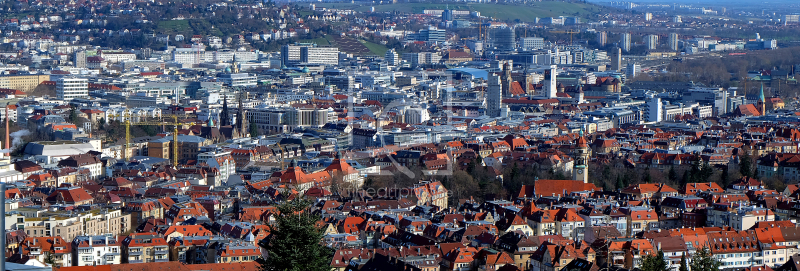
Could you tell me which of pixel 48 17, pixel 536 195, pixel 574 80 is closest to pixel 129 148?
pixel 536 195

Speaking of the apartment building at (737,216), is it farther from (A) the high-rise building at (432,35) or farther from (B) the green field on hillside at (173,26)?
(A) the high-rise building at (432,35)

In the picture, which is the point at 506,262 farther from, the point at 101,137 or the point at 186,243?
the point at 101,137

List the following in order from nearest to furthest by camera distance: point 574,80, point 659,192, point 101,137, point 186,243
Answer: point 186,243 < point 659,192 < point 101,137 < point 574,80

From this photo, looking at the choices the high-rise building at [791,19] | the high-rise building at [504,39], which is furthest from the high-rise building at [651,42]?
the high-rise building at [791,19]

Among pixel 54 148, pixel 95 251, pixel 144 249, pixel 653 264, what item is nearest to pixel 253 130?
pixel 54 148

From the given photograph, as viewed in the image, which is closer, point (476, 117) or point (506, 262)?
point (506, 262)

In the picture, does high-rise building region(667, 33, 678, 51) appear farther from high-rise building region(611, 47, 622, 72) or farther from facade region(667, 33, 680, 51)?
high-rise building region(611, 47, 622, 72)

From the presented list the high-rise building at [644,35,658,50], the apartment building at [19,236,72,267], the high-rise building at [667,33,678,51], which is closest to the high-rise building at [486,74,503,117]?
the apartment building at [19,236,72,267]
